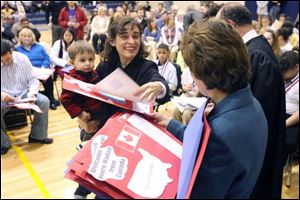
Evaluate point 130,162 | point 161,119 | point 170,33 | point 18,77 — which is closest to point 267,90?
point 161,119

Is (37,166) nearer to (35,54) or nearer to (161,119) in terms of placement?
(35,54)

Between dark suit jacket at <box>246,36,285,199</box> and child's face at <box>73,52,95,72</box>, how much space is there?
776mm

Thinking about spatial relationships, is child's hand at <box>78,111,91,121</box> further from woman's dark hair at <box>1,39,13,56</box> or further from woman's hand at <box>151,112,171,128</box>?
woman's dark hair at <box>1,39,13,56</box>

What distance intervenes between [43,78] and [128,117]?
2.91m

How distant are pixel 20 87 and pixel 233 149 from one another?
311cm

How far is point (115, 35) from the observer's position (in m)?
1.39

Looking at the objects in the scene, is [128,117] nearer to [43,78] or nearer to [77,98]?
[77,98]

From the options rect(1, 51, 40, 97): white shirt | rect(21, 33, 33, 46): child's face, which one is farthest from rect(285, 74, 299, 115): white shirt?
rect(21, 33, 33, 46): child's face

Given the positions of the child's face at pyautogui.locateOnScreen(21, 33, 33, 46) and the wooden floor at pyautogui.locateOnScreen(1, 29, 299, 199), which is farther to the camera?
the child's face at pyautogui.locateOnScreen(21, 33, 33, 46)

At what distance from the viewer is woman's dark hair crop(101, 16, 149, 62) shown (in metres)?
1.37

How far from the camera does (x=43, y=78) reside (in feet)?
12.2

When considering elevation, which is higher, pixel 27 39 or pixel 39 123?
pixel 27 39

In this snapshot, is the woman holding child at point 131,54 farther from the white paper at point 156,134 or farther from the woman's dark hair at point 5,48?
the woman's dark hair at point 5,48

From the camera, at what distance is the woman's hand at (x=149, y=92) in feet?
3.55
